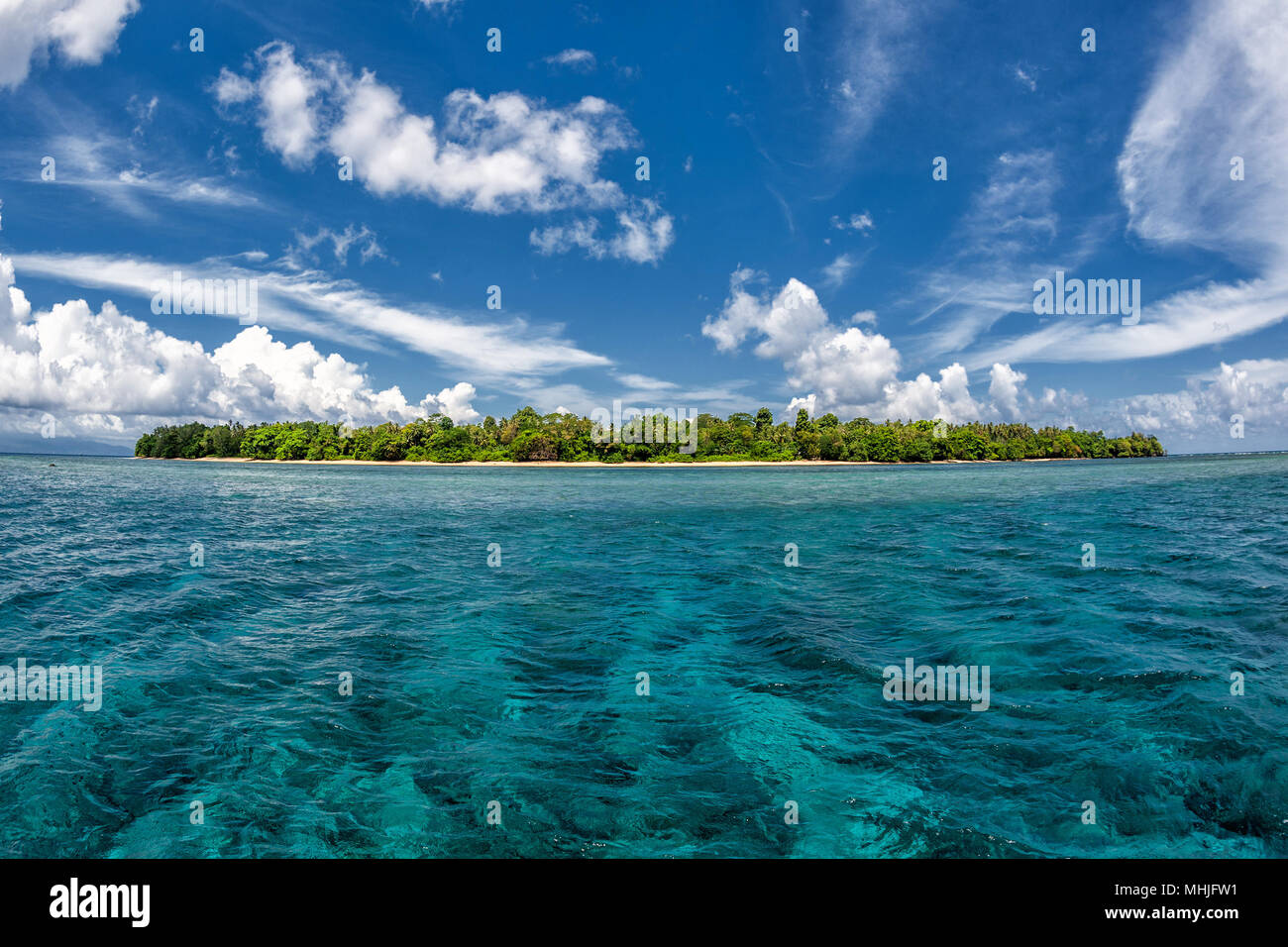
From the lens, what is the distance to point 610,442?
529 feet

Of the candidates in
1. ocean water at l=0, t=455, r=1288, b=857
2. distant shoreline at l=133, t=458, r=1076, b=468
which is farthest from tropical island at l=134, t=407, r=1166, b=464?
ocean water at l=0, t=455, r=1288, b=857

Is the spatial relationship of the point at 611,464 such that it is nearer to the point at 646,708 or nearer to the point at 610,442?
the point at 610,442

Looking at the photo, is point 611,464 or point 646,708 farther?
point 611,464

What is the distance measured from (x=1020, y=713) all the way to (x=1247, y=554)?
19.5 m

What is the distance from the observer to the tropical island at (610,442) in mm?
160125

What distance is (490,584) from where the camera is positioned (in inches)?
736

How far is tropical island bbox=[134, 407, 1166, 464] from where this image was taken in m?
160

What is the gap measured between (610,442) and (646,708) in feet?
500

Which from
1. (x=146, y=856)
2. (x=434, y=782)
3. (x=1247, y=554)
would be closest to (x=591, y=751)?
(x=434, y=782)

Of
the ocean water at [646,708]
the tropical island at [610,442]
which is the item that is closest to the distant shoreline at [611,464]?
the tropical island at [610,442]

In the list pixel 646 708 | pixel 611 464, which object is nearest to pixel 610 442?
pixel 611 464

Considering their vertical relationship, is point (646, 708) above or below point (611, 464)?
below

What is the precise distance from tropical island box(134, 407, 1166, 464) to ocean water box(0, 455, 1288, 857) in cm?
13744
